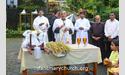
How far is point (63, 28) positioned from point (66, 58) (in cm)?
129

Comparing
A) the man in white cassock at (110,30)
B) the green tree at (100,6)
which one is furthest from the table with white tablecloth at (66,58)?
the green tree at (100,6)

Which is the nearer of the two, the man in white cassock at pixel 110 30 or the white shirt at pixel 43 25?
the man in white cassock at pixel 110 30

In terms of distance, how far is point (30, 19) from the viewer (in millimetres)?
11234

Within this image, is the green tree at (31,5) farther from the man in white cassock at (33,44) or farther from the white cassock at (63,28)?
the man in white cassock at (33,44)

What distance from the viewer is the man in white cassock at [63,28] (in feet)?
16.6

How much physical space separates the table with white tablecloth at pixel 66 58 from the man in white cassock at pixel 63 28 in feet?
3.34

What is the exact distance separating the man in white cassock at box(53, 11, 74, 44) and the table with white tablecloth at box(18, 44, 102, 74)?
3.34 ft

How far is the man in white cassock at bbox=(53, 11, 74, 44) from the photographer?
16.6 ft

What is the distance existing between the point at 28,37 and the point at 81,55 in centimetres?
71

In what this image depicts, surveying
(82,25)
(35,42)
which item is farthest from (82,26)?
(35,42)

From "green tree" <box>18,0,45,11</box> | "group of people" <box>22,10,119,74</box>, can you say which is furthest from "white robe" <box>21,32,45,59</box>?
"green tree" <box>18,0,45,11</box>

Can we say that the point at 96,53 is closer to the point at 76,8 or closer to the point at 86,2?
the point at 86,2

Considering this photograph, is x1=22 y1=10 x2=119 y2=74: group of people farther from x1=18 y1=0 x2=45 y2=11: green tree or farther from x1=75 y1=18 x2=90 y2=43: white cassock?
x1=18 y1=0 x2=45 y2=11: green tree

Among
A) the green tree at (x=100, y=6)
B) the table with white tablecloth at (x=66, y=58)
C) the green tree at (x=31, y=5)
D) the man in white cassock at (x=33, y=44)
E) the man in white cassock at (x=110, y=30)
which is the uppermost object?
the green tree at (x=31, y=5)
